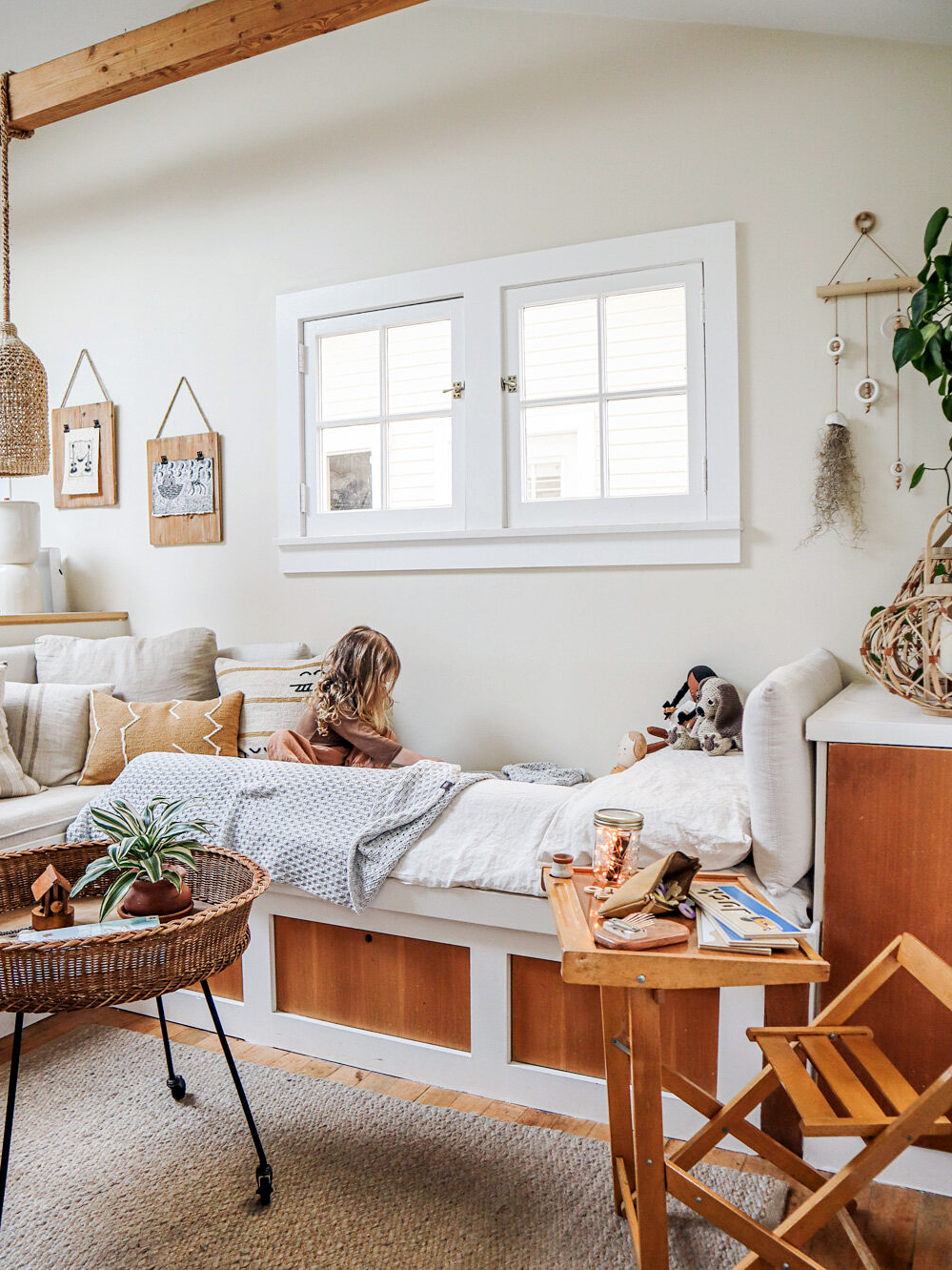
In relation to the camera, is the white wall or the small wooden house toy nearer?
the small wooden house toy

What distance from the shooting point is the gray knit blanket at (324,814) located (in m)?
1.93

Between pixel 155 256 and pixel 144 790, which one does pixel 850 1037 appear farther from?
pixel 155 256

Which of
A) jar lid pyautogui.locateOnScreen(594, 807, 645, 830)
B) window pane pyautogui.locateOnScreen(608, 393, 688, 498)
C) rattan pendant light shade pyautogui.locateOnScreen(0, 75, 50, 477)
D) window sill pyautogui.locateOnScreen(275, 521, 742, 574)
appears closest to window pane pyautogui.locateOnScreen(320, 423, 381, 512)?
window sill pyautogui.locateOnScreen(275, 521, 742, 574)

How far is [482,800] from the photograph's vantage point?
1.93 m

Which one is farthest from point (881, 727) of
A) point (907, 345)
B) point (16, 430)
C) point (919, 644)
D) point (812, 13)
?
point (16, 430)

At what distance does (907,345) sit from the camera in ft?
6.03

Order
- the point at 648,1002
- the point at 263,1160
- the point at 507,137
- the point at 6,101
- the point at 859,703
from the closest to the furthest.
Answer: the point at 648,1002
the point at 263,1160
the point at 859,703
the point at 507,137
the point at 6,101

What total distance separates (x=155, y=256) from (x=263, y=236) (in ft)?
1.62

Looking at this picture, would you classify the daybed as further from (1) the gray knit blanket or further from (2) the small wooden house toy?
(2) the small wooden house toy

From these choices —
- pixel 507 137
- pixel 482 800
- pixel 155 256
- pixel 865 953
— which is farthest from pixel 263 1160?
pixel 155 256

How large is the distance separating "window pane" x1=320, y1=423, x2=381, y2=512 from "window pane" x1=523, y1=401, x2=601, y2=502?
0.52 m

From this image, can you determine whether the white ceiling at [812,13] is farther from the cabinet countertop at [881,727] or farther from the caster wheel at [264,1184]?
the caster wheel at [264,1184]

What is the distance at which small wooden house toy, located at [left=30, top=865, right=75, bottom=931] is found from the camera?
1532 millimetres

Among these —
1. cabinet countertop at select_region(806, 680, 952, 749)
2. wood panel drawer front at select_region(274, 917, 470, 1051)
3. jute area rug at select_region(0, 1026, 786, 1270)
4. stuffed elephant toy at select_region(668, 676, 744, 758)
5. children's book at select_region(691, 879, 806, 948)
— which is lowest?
jute area rug at select_region(0, 1026, 786, 1270)
